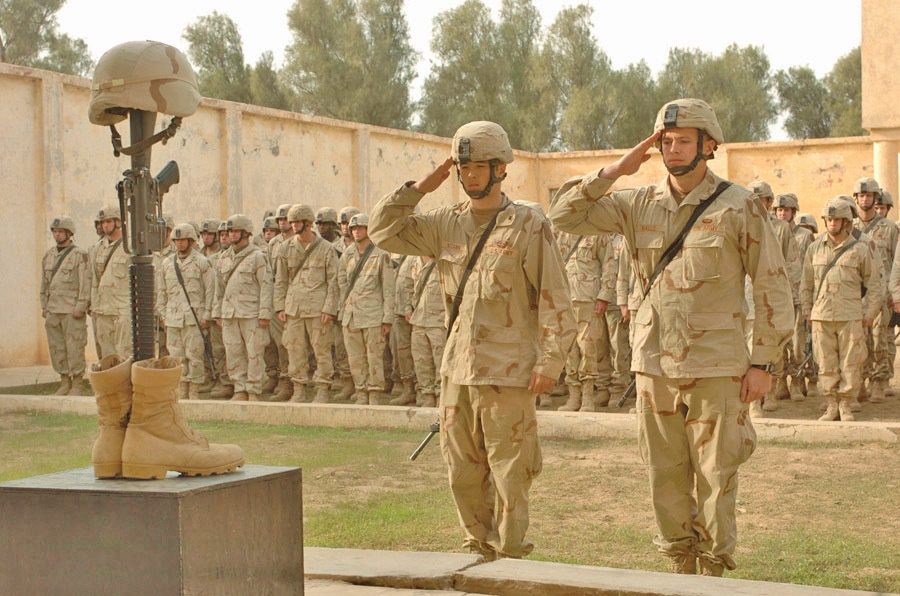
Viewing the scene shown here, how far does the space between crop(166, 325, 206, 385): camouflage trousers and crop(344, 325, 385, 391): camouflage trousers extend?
1979 mm

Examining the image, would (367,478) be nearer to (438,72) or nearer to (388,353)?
(388,353)

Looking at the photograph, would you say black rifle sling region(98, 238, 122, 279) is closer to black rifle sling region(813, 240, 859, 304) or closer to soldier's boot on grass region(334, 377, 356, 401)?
soldier's boot on grass region(334, 377, 356, 401)

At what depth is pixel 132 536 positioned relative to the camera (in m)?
3.95

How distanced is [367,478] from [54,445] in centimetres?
355

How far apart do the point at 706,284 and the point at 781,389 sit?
779cm

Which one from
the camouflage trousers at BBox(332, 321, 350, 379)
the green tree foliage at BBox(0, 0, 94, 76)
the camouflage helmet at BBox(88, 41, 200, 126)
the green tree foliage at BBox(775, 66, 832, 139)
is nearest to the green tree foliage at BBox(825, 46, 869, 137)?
the green tree foliage at BBox(775, 66, 832, 139)

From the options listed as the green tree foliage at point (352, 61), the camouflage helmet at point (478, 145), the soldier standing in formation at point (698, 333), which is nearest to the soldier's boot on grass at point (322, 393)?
the camouflage helmet at point (478, 145)

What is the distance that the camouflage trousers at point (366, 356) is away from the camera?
1272cm

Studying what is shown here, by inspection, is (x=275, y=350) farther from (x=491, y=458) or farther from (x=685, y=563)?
(x=685, y=563)

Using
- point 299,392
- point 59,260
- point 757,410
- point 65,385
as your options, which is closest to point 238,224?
point 299,392

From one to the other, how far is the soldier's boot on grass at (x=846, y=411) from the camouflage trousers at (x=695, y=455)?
18.9 feet

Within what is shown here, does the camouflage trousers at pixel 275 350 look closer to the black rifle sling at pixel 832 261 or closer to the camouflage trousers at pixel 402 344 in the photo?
the camouflage trousers at pixel 402 344

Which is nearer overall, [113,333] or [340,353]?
[113,333]

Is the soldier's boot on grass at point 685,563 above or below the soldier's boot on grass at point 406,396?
below
